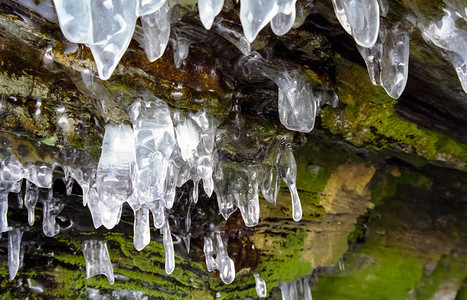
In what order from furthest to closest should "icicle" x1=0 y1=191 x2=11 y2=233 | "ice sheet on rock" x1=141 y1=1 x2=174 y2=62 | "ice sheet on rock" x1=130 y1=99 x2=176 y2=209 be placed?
"icicle" x1=0 y1=191 x2=11 y2=233
"ice sheet on rock" x1=130 y1=99 x2=176 y2=209
"ice sheet on rock" x1=141 y1=1 x2=174 y2=62

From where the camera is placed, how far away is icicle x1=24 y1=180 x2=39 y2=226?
330 centimetres

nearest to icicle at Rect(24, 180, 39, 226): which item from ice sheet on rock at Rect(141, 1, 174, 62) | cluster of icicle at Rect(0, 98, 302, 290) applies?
cluster of icicle at Rect(0, 98, 302, 290)

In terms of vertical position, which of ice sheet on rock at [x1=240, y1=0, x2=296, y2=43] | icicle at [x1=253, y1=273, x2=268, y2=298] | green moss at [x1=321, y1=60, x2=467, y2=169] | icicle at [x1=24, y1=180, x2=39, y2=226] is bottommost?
icicle at [x1=253, y1=273, x2=268, y2=298]

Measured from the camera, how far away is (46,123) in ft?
8.41

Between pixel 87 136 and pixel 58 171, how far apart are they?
589 millimetres

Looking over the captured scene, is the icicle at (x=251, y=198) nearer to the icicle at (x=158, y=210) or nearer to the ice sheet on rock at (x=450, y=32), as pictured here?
the icicle at (x=158, y=210)

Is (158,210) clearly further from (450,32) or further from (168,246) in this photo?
(450,32)

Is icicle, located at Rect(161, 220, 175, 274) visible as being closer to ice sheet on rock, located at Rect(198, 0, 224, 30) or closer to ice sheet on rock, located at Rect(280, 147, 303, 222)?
ice sheet on rock, located at Rect(280, 147, 303, 222)

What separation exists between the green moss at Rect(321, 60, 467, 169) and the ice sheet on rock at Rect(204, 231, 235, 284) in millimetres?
1477

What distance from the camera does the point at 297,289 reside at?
A: 4695 mm

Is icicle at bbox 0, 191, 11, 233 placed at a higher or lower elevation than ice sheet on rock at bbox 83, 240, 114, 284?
higher

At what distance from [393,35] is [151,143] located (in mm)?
1416

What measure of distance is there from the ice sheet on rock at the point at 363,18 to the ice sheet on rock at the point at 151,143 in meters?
1.17

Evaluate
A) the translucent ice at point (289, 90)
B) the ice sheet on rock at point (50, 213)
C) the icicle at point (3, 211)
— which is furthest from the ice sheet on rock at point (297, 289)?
the icicle at point (3, 211)
